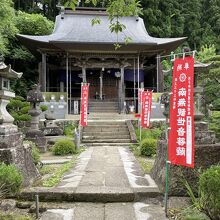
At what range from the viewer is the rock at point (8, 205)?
554 centimetres

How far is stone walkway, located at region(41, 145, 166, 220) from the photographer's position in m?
5.30

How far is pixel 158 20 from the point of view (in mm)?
36094

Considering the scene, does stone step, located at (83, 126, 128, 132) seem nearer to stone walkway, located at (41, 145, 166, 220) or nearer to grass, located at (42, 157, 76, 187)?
grass, located at (42, 157, 76, 187)

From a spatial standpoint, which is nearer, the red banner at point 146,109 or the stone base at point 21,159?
the stone base at point 21,159

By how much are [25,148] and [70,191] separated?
1.87m

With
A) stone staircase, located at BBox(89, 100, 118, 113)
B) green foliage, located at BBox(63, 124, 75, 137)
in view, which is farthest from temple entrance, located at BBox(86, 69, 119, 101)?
green foliage, located at BBox(63, 124, 75, 137)

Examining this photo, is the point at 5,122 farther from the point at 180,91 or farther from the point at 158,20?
the point at 158,20

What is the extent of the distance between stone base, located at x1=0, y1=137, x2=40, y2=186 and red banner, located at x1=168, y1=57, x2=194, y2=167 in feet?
9.89

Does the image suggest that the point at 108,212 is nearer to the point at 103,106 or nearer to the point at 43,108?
the point at 43,108

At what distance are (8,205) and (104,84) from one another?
2006 centimetres

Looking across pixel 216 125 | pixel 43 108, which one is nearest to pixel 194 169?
pixel 216 125

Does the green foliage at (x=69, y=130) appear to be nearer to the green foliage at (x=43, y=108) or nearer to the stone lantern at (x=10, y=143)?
the green foliage at (x=43, y=108)

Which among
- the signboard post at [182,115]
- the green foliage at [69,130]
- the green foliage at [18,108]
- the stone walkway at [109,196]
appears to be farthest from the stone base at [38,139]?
the signboard post at [182,115]

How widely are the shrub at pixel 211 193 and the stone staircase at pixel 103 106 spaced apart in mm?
18508
